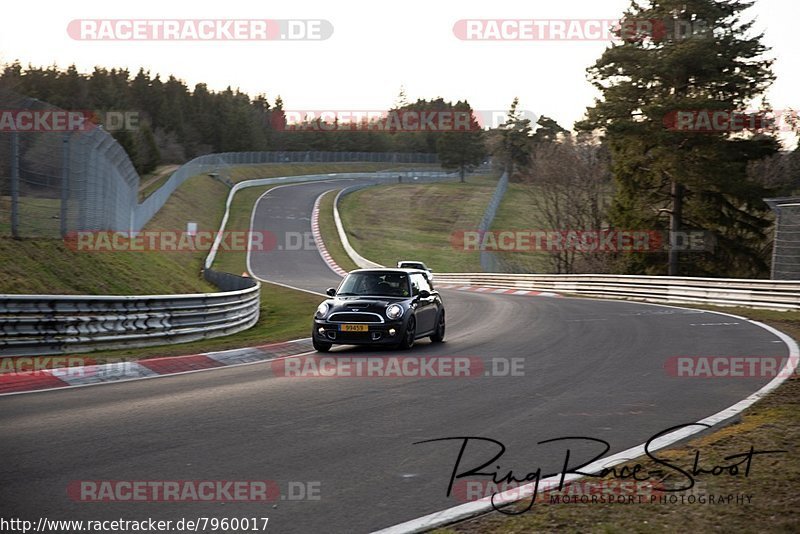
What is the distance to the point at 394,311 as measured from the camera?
48.2 feet

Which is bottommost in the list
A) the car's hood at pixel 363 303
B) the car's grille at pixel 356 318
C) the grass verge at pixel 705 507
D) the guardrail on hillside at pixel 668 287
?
the guardrail on hillside at pixel 668 287

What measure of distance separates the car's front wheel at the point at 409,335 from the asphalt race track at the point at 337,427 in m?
0.50

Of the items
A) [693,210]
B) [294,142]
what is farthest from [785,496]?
[294,142]

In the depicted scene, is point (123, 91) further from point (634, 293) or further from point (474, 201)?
point (634, 293)

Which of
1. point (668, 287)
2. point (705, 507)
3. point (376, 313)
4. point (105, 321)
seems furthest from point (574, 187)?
point (705, 507)

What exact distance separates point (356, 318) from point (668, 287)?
19.2m

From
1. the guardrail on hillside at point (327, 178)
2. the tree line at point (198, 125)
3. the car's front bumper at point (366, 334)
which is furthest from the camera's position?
the tree line at point (198, 125)

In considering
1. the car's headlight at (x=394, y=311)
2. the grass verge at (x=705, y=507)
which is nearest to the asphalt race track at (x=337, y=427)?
the grass verge at (x=705, y=507)

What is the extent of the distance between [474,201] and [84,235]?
7201cm

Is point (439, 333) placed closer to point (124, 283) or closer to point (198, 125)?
point (124, 283)

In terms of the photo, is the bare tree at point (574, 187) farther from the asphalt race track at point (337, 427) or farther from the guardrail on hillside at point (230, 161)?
the asphalt race track at point (337, 427)

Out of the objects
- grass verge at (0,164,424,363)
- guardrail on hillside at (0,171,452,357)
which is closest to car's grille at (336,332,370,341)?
→ grass verge at (0,164,424,363)

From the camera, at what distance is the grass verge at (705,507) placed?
483 cm

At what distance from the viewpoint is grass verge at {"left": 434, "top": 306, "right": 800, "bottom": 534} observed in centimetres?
483
